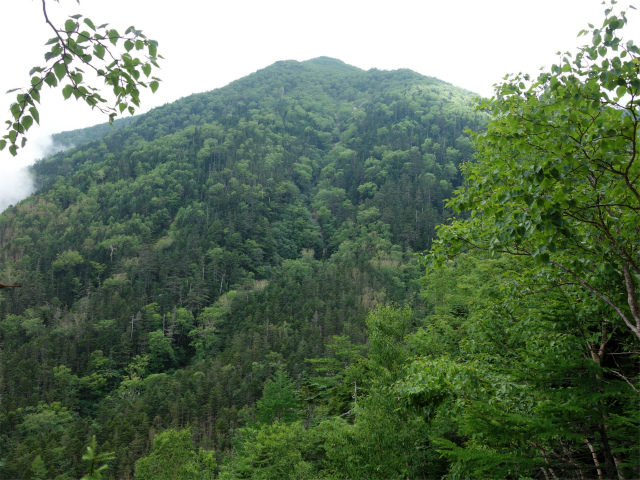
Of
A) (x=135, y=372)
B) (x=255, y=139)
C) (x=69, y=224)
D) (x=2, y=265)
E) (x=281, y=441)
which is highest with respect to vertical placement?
(x=255, y=139)

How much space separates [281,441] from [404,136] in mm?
130637

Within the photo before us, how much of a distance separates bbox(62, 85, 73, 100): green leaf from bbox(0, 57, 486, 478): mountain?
167 inches

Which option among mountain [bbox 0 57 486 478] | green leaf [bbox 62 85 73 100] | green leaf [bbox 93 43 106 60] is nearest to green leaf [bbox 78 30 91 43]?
green leaf [bbox 93 43 106 60]

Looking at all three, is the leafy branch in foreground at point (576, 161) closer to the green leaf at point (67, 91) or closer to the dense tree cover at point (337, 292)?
the dense tree cover at point (337, 292)

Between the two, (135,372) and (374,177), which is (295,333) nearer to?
(135,372)

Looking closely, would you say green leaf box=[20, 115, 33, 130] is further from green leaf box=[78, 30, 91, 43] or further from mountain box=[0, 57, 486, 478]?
mountain box=[0, 57, 486, 478]

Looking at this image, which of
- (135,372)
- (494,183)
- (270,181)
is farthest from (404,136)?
(494,183)

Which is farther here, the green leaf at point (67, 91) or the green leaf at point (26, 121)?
the green leaf at point (67, 91)

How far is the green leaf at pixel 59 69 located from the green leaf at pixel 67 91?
16 cm

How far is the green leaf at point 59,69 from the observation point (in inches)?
88.0

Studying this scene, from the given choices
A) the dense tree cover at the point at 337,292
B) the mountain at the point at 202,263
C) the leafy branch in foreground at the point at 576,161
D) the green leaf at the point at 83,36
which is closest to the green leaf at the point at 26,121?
the green leaf at the point at 83,36

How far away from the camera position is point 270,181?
119 meters

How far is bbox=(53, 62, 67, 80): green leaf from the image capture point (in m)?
2.23

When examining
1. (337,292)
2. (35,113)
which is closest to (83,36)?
(35,113)
